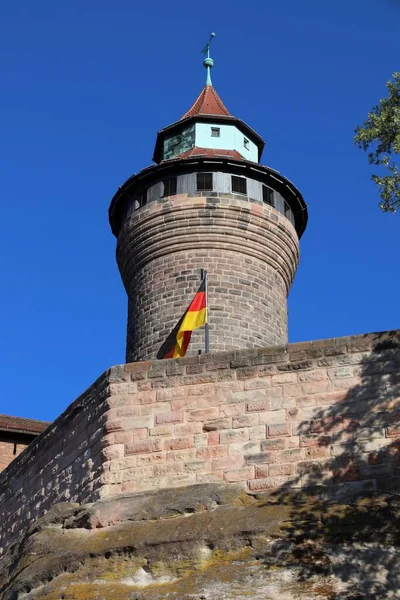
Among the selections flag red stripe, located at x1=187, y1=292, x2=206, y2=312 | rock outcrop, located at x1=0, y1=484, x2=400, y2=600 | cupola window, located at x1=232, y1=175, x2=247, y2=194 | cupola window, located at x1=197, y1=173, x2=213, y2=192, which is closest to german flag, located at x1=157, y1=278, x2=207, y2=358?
flag red stripe, located at x1=187, y1=292, x2=206, y2=312

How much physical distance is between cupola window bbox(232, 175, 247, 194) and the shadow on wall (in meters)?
9.92

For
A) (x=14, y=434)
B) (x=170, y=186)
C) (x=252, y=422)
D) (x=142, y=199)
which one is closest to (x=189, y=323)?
(x=170, y=186)

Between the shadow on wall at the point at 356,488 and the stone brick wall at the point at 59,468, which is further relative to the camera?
the stone brick wall at the point at 59,468

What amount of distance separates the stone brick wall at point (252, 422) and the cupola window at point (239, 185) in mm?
9180

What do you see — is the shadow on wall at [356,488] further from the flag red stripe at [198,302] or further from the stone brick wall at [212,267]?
the stone brick wall at [212,267]

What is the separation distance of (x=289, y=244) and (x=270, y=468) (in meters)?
10.5

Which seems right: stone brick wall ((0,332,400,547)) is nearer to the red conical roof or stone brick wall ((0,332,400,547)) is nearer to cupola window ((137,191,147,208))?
cupola window ((137,191,147,208))

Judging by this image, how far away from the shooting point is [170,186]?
20.2 metres

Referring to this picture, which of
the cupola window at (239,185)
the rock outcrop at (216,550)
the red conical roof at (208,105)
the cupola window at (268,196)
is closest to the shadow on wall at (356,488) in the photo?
the rock outcrop at (216,550)

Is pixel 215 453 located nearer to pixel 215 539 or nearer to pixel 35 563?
pixel 215 539

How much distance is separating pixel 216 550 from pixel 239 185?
39.1 feet

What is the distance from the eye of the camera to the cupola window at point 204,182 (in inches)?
784

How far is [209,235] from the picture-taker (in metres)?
19.2

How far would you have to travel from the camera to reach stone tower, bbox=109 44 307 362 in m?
18.3
